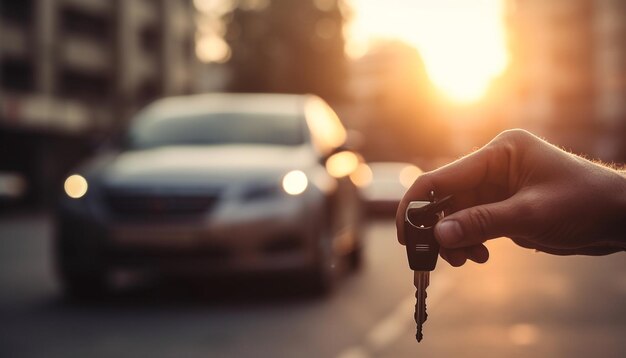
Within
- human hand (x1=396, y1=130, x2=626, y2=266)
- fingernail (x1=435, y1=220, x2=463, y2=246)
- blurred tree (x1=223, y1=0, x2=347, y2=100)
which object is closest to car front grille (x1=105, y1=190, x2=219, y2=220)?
human hand (x1=396, y1=130, x2=626, y2=266)

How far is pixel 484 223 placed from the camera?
1512 millimetres

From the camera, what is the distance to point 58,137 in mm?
44250

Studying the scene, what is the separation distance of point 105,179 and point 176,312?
1.25 meters

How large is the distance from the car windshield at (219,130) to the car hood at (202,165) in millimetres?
212

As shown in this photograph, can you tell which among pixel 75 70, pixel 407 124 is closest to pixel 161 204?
pixel 75 70

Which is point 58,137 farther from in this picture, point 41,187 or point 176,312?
point 176,312

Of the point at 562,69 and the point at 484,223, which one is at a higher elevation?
the point at 562,69

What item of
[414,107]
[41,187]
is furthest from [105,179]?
[414,107]

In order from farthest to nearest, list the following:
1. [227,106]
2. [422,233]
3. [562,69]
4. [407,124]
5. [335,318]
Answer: [407,124]
[562,69]
[227,106]
[335,318]
[422,233]

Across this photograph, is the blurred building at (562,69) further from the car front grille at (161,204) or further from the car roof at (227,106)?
the car front grille at (161,204)

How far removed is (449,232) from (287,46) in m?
56.9

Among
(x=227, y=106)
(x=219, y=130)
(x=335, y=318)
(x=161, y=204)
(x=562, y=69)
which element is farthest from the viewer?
(x=562, y=69)

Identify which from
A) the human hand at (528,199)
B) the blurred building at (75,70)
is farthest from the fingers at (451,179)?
the blurred building at (75,70)

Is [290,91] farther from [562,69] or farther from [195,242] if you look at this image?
[195,242]
